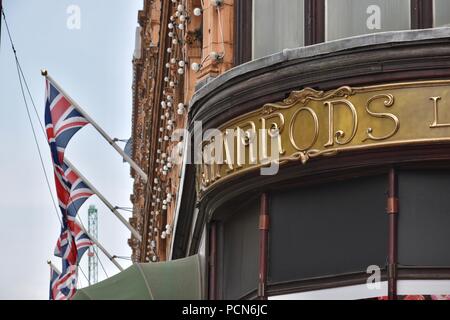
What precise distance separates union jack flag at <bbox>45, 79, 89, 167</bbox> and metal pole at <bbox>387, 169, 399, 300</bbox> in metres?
13.5

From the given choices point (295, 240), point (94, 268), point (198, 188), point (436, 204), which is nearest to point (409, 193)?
point (436, 204)

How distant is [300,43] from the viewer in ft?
85.4

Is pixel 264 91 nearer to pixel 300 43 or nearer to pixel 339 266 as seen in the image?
pixel 300 43

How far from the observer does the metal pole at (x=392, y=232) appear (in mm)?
23500

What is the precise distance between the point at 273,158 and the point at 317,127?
87 cm

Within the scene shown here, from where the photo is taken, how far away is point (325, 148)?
2441cm

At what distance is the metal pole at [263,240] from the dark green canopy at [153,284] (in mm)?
3020

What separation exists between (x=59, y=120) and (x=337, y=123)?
14379mm

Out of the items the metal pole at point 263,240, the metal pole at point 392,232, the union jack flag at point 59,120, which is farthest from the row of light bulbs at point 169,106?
the metal pole at point 392,232

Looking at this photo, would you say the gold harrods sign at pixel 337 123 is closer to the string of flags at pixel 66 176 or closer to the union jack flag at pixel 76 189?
the string of flags at pixel 66 176

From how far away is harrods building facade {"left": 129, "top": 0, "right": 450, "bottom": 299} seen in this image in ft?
77.8

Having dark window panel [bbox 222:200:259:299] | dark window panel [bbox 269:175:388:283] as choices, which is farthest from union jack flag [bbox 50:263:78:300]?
dark window panel [bbox 269:175:388:283]

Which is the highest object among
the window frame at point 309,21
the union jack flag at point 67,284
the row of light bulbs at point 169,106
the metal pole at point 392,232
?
the row of light bulbs at point 169,106

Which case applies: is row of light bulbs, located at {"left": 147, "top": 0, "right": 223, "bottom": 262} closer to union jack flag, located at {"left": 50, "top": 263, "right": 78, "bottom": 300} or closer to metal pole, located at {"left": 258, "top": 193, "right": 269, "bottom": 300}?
union jack flag, located at {"left": 50, "top": 263, "right": 78, "bottom": 300}
